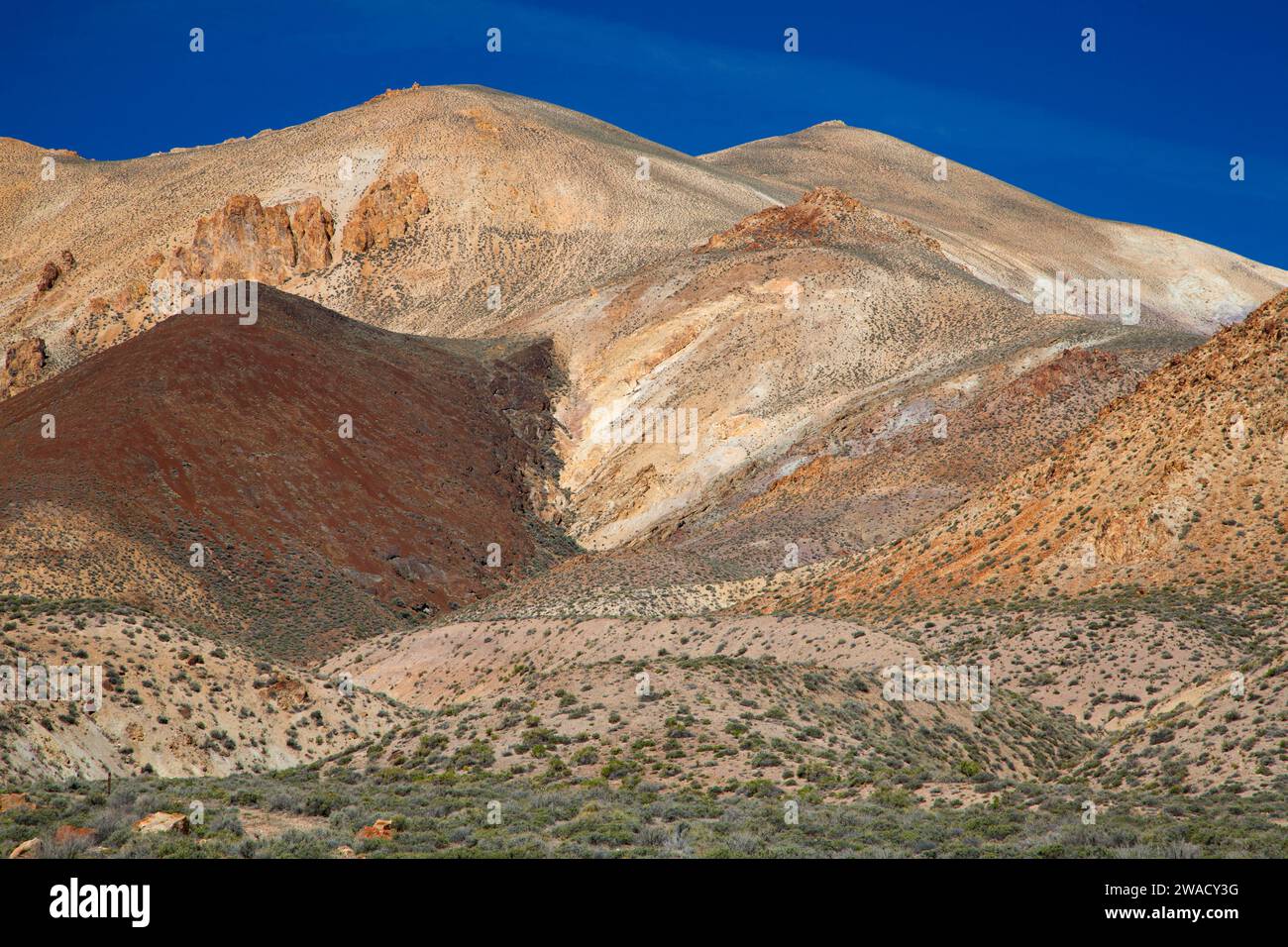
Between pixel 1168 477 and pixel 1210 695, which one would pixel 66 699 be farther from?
pixel 1168 477

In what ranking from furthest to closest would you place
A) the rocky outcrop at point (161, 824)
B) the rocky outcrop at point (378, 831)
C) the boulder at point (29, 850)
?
the rocky outcrop at point (378, 831), the rocky outcrop at point (161, 824), the boulder at point (29, 850)

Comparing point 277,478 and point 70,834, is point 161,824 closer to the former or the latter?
point 70,834

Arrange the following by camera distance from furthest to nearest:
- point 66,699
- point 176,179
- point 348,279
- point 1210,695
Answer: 1. point 176,179
2. point 348,279
3. point 66,699
4. point 1210,695

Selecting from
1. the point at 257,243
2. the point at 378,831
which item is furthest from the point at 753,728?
the point at 257,243

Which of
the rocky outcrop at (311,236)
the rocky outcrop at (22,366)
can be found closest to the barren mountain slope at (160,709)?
the rocky outcrop at (22,366)

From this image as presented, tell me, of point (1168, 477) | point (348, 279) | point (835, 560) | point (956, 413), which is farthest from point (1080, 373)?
point (348, 279)

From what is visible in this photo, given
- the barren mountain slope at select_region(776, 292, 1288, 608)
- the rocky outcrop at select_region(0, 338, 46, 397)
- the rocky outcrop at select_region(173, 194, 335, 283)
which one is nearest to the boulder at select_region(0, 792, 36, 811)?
the barren mountain slope at select_region(776, 292, 1288, 608)

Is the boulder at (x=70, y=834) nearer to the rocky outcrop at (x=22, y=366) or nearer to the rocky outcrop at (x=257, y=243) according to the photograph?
the rocky outcrop at (x=22, y=366)
